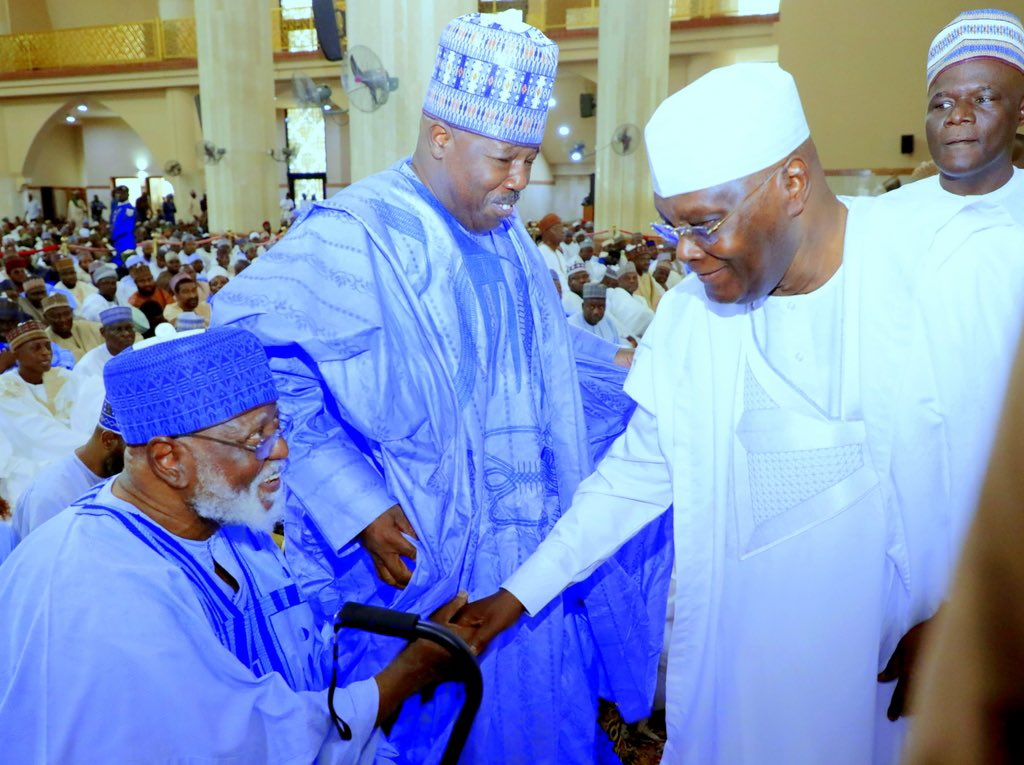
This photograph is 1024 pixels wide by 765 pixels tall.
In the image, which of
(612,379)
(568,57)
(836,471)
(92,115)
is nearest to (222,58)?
(568,57)

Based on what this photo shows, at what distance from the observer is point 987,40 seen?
2.73m

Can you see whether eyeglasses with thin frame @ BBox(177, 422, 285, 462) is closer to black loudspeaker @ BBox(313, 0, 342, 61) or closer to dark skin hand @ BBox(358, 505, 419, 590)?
dark skin hand @ BBox(358, 505, 419, 590)

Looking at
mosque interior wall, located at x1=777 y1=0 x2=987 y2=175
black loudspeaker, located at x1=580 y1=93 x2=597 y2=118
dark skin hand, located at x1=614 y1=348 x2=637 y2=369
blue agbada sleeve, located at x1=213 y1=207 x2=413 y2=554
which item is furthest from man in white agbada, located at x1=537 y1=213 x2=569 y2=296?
black loudspeaker, located at x1=580 y1=93 x2=597 y2=118

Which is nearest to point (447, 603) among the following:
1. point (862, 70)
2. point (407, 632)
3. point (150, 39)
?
point (407, 632)

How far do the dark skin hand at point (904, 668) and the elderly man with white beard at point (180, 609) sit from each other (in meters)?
0.94

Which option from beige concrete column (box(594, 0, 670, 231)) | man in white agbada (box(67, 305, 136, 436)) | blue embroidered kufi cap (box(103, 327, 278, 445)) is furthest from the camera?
beige concrete column (box(594, 0, 670, 231))

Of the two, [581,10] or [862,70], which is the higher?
[581,10]

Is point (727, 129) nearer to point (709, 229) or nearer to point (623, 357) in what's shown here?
point (709, 229)

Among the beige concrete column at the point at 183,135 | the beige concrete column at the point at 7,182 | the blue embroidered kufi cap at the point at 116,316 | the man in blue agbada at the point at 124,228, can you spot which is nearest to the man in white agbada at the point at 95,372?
Result: the blue embroidered kufi cap at the point at 116,316

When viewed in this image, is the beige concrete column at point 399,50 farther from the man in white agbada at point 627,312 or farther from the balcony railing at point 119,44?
the balcony railing at point 119,44

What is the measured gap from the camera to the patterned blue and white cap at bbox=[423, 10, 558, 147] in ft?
7.06

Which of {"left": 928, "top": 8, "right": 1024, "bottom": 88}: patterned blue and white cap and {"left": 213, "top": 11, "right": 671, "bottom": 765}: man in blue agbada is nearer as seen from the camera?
{"left": 213, "top": 11, "right": 671, "bottom": 765}: man in blue agbada

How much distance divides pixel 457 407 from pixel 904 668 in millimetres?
1092

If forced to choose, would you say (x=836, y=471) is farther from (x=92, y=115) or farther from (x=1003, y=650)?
(x=92, y=115)
